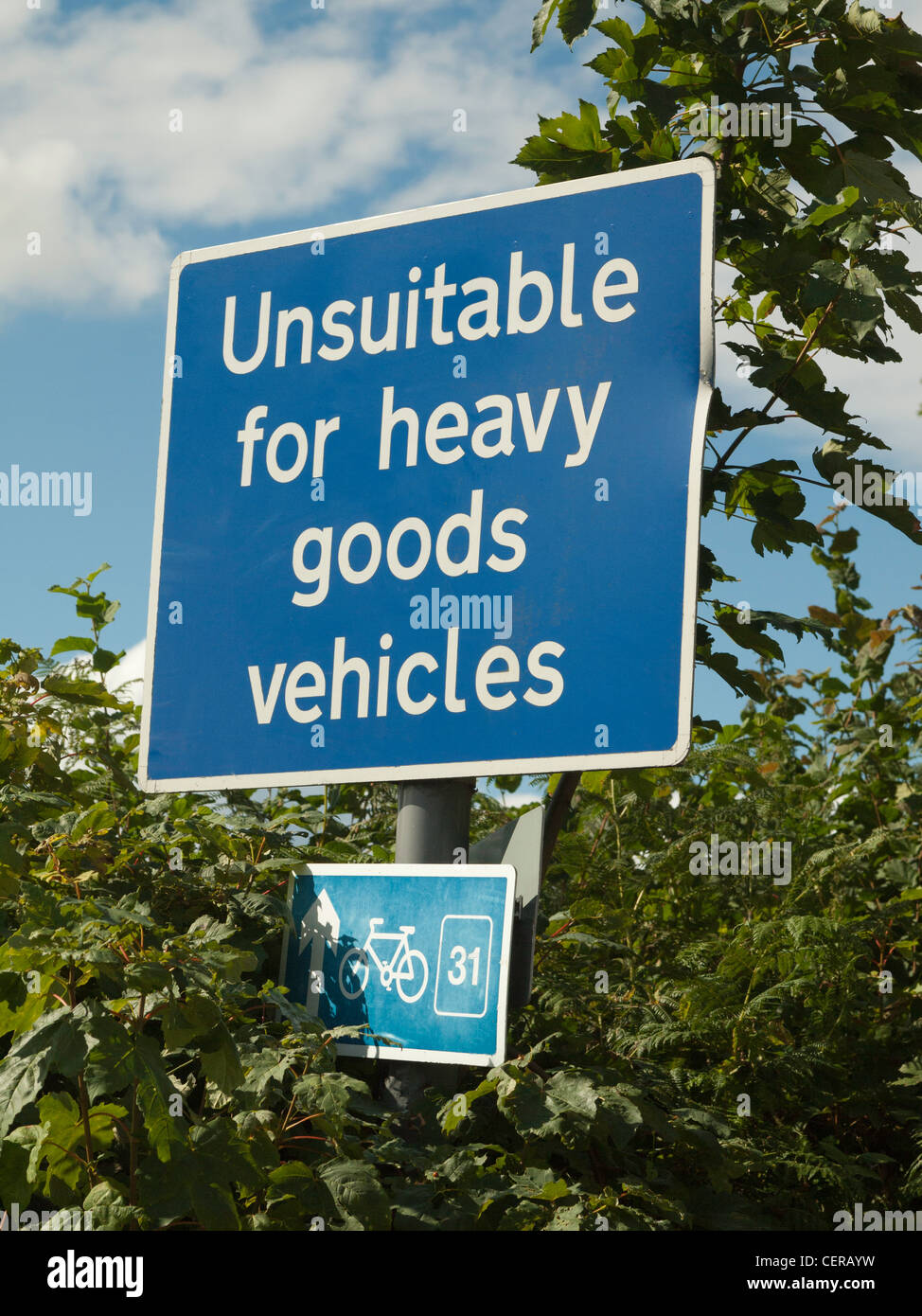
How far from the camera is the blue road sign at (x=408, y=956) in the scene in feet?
5.62

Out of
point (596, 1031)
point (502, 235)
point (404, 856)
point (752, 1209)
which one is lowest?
point (752, 1209)

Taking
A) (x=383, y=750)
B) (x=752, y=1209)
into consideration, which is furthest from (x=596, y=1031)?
(x=383, y=750)

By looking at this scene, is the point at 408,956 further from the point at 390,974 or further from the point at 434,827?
the point at 434,827

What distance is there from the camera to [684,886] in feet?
11.1

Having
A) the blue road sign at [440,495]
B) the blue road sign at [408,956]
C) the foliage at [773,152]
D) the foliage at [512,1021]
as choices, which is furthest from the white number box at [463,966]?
the foliage at [773,152]

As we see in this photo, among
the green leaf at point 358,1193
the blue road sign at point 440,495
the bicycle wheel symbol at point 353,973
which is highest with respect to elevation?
the blue road sign at point 440,495

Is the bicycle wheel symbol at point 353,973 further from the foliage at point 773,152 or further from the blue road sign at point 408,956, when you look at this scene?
the foliage at point 773,152

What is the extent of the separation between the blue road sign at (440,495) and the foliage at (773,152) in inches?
33.4

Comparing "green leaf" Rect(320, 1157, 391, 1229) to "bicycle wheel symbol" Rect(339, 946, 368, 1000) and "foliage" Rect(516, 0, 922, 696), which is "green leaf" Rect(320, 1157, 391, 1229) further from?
"foliage" Rect(516, 0, 922, 696)

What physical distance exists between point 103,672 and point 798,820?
2.25 metres

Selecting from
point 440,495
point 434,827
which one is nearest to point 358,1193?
point 434,827

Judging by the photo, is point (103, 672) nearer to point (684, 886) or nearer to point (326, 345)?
point (326, 345)

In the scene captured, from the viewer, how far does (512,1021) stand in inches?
72.2

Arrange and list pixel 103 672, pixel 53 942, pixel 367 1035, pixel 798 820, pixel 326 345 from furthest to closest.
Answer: pixel 798 820 → pixel 103 672 → pixel 326 345 → pixel 367 1035 → pixel 53 942
